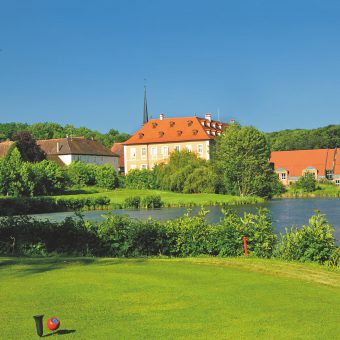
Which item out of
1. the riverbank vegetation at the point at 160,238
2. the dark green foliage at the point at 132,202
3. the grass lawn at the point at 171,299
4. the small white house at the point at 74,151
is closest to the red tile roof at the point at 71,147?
the small white house at the point at 74,151

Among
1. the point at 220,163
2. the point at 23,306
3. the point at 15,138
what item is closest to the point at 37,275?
the point at 23,306

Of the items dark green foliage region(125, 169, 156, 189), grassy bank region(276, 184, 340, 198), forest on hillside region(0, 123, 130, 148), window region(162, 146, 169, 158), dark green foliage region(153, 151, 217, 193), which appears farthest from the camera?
forest on hillside region(0, 123, 130, 148)

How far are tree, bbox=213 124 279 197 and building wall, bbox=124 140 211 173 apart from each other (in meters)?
19.0

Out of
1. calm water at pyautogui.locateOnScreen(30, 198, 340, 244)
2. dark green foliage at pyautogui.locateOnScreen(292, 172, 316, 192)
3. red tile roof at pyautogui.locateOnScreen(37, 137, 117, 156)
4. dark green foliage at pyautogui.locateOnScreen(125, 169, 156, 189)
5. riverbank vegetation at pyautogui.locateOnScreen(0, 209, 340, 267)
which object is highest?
red tile roof at pyautogui.locateOnScreen(37, 137, 117, 156)

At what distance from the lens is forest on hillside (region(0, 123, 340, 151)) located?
4759 inches

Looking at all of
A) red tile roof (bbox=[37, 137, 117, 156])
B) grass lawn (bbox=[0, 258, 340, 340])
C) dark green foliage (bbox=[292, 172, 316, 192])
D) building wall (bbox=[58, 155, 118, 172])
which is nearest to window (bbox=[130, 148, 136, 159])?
building wall (bbox=[58, 155, 118, 172])

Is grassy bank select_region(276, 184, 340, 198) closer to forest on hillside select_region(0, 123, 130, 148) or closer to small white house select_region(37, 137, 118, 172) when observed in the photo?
small white house select_region(37, 137, 118, 172)

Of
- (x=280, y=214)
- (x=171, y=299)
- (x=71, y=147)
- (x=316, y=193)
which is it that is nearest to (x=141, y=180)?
(x=316, y=193)

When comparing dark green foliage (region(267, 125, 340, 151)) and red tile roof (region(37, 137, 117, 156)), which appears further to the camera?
dark green foliage (region(267, 125, 340, 151))

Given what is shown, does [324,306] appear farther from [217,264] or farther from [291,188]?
[291,188]

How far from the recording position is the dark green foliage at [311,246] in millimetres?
14961

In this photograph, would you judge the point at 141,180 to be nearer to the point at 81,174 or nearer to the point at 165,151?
the point at 81,174

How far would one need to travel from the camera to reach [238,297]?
9586 millimetres

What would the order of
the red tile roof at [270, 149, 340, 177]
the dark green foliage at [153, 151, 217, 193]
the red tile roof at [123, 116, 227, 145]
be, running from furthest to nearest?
1. the red tile roof at [270, 149, 340, 177]
2. the red tile roof at [123, 116, 227, 145]
3. the dark green foliage at [153, 151, 217, 193]
